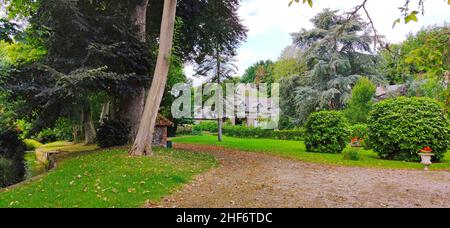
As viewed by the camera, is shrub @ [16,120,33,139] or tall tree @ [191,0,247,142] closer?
shrub @ [16,120,33,139]

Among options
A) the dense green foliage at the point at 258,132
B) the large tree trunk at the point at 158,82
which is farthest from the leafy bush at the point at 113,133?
the dense green foliage at the point at 258,132

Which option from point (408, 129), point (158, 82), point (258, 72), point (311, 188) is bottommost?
point (311, 188)

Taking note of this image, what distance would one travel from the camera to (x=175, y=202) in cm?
659

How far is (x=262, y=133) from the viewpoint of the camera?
3431 cm

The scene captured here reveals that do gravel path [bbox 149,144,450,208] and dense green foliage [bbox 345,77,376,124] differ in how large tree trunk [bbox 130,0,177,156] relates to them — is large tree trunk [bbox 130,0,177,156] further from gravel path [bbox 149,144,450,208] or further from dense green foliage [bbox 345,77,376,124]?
dense green foliage [bbox 345,77,376,124]

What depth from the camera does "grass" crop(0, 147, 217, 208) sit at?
6.36 meters

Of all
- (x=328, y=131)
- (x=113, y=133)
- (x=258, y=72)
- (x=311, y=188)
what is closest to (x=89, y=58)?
(x=113, y=133)

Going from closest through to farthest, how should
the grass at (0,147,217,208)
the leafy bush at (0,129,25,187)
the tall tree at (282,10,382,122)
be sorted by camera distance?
1. the grass at (0,147,217,208)
2. the leafy bush at (0,129,25,187)
3. the tall tree at (282,10,382,122)

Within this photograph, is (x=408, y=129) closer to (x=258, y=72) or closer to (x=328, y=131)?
(x=328, y=131)

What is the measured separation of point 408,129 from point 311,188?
780 centimetres

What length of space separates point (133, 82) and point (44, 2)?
4305 mm

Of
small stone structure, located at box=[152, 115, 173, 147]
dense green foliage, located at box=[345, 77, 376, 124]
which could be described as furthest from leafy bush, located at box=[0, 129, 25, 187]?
dense green foliage, located at box=[345, 77, 376, 124]

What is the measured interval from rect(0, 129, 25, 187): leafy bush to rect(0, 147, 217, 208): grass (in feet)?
18.1
